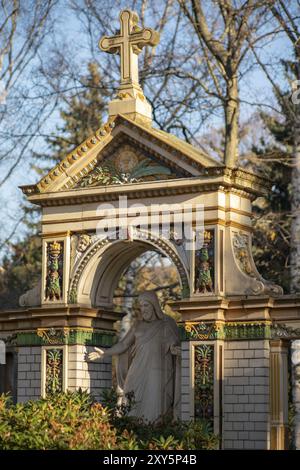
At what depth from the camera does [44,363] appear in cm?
1988

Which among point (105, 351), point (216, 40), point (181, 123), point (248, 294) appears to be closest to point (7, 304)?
point (181, 123)

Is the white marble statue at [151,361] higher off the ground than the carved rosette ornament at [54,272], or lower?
lower

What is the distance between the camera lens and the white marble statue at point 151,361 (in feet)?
63.4

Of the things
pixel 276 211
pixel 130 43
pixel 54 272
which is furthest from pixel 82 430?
pixel 276 211

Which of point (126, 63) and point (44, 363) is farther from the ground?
point (126, 63)

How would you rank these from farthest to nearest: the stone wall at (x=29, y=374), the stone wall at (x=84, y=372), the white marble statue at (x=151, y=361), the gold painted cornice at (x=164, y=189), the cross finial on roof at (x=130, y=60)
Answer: the stone wall at (x=29, y=374) < the cross finial on roof at (x=130, y=60) < the stone wall at (x=84, y=372) < the white marble statue at (x=151, y=361) < the gold painted cornice at (x=164, y=189)

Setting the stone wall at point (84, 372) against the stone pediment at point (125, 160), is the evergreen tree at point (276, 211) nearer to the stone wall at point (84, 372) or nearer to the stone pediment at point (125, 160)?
the stone pediment at point (125, 160)

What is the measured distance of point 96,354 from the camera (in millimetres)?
19906

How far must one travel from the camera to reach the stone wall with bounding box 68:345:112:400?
773 inches

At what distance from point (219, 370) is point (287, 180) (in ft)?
35.0

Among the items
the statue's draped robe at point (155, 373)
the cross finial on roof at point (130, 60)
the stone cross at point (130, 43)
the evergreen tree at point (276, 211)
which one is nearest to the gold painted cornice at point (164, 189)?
the cross finial on roof at point (130, 60)

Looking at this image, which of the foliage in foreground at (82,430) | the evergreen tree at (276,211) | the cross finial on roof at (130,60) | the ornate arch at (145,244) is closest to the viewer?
the foliage in foreground at (82,430)
